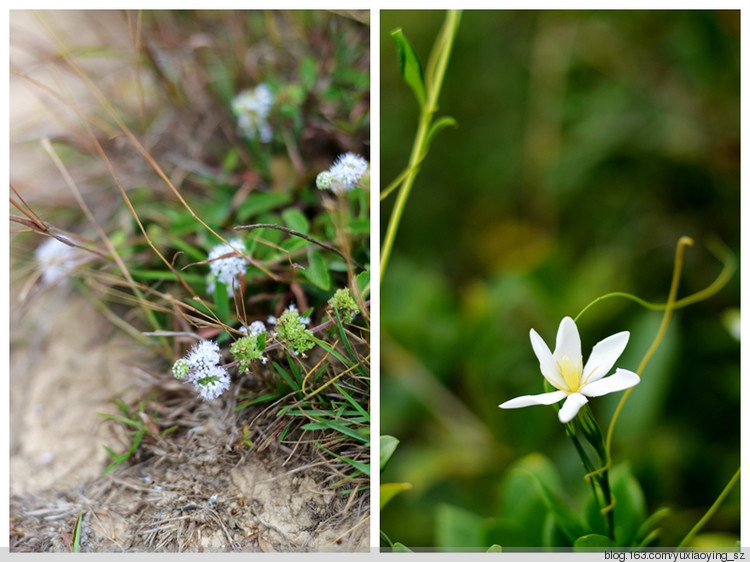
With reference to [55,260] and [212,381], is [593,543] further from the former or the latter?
[55,260]

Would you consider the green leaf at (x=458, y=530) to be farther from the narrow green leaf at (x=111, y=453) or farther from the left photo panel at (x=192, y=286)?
the narrow green leaf at (x=111, y=453)

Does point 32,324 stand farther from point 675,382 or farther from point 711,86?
point 711,86

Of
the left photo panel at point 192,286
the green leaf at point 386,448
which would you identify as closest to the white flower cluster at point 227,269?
the left photo panel at point 192,286

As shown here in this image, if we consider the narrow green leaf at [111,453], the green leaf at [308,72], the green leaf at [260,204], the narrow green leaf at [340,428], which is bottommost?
the narrow green leaf at [111,453]

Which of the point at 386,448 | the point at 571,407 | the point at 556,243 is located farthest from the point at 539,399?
the point at 556,243

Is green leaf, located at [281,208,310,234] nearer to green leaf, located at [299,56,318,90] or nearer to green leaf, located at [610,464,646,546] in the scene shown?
green leaf, located at [299,56,318,90]

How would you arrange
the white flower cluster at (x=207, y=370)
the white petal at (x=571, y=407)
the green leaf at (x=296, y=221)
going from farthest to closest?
1. the green leaf at (x=296, y=221)
2. the white flower cluster at (x=207, y=370)
3. the white petal at (x=571, y=407)

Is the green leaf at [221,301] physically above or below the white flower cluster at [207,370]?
above

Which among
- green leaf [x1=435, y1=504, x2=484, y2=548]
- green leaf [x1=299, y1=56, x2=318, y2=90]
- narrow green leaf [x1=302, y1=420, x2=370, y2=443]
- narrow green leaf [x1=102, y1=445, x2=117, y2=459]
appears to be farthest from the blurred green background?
narrow green leaf [x1=102, y1=445, x2=117, y2=459]
